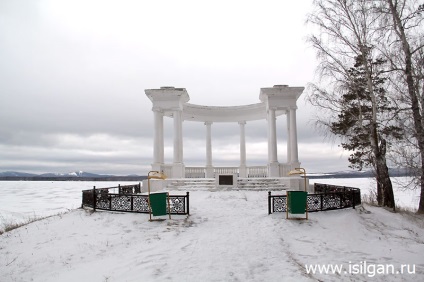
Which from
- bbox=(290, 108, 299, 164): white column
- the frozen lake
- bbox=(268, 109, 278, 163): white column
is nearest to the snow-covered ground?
the frozen lake

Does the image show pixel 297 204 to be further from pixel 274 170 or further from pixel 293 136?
pixel 293 136

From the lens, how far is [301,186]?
70.1 ft

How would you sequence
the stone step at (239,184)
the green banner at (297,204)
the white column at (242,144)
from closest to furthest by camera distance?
the green banner at (297,204) < the stone step at (239,184) < the white column at (242,144)

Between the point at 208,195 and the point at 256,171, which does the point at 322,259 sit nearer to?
the point at 208,195

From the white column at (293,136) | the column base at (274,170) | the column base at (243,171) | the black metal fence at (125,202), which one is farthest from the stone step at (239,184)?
the black metal fence at (125,202)

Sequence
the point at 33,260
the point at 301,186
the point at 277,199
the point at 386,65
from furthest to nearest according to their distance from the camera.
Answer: the point at 301,186 < the point at 386,65 < the point at 277,199 < the point at 33,260

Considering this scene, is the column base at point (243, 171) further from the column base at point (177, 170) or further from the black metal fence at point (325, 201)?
the black metal fence at point (325, 201)

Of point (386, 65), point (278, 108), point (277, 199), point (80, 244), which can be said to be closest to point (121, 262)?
point (80, 244)

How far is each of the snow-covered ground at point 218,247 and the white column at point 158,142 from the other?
33.9 ft

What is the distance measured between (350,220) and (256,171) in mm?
15680

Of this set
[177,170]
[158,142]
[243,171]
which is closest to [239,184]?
[177,170]

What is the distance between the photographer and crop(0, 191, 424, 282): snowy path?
8.12 meters

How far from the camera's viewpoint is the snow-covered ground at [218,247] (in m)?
8.13

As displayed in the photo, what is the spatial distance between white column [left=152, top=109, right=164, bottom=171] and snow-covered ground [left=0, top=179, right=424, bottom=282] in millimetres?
10333
